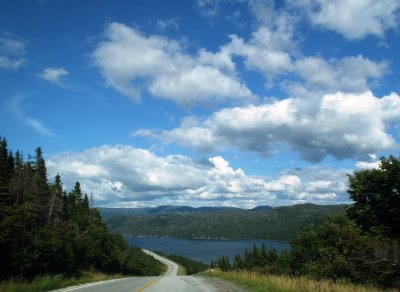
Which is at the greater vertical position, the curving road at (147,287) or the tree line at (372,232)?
the tree line at (372,232)

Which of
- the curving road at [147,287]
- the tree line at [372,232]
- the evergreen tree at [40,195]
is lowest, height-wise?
the curving road at [147,287]

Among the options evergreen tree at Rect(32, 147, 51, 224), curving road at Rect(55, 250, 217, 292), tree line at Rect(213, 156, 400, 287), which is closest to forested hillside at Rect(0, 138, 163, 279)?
evergreen tree at Rect(32, 147, 51, 224)

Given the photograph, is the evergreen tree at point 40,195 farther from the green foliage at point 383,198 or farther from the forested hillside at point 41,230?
the green foliage at point 383,198

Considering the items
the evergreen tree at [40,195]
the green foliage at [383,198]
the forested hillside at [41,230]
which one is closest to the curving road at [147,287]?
the forested hillside at [41,230]

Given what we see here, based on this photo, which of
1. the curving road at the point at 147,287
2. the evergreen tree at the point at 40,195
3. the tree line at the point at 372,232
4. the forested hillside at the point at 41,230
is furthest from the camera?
the evergreen tree at the point at 40,195

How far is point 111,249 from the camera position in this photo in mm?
74438

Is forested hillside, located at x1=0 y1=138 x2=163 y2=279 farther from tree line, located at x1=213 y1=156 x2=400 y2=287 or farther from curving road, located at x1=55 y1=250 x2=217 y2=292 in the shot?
tree line, located at x1=213 y1=156 x2=400 y2=287

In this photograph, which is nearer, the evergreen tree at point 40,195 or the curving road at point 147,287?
the curving road at point 147,287

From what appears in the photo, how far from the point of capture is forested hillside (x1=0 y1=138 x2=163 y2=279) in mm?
27656

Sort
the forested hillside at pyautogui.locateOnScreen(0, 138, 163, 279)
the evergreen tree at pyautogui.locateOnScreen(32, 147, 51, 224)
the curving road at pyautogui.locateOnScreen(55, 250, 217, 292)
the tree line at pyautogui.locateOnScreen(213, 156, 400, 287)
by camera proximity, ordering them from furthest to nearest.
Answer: the evergreen tree at pyautogui.locateOnScreen(32, 147, 51, 224) < the forested hillside at pyautogui.locateOnScreen(0, 138, 163, 279) < the curving road at pyautogui.locateOnScreen(55, 250, 217, 292) < the tree line at pyautogui.locateOnScreen(213, 156, 400, 287)

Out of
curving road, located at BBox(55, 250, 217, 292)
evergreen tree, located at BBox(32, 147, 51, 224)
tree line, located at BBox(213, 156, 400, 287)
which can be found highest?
evergreen tree, located at BBox(32, 147, 51, 224)

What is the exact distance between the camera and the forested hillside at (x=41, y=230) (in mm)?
27656

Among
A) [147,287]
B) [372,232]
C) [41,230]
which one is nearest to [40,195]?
[41,230]

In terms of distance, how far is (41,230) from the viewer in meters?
32.6
